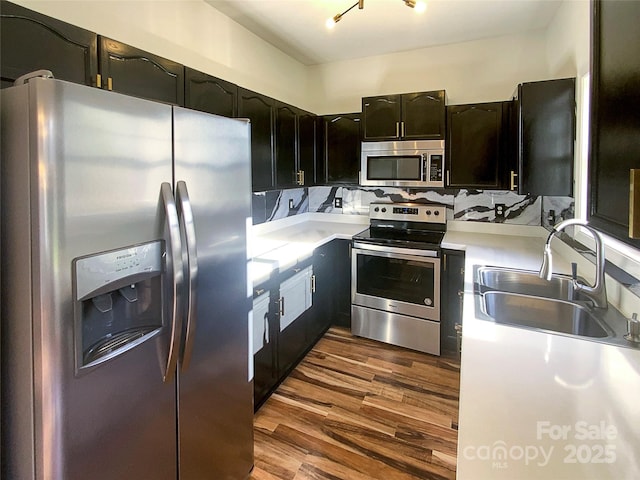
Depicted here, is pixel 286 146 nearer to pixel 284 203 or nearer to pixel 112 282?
pixel 284 203

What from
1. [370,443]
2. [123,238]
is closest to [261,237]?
[370,443]

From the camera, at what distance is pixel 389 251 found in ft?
9.82

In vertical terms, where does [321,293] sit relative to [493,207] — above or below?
below

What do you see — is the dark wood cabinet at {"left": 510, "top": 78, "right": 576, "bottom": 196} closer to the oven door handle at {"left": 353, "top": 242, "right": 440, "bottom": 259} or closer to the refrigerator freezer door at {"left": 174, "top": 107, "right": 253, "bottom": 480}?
the oven door handle at {"left": 353, "top": 242, "right": 440, "bottom": 259}

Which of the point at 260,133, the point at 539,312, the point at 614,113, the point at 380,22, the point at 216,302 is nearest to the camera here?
A: the point at 614,113

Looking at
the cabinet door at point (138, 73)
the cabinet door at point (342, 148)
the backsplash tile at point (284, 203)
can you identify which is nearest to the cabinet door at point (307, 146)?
the cabinet door at point (342, 148)

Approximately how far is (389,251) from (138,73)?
2140 millimetres

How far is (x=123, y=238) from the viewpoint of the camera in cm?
108

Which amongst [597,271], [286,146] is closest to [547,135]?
[597,271]

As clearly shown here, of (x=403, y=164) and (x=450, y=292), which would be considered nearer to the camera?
(x=450, y=292)

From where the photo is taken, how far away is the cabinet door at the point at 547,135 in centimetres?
229

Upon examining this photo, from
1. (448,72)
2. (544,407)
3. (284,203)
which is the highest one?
(448,72)

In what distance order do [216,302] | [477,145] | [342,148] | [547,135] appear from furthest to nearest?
[342,148] < [477,145] < [547,135] < [216,302]

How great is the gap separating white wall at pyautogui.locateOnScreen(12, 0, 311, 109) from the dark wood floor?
2.34m
